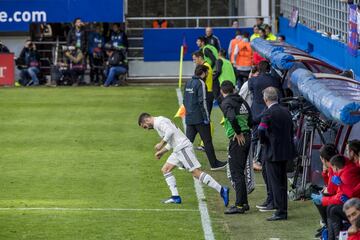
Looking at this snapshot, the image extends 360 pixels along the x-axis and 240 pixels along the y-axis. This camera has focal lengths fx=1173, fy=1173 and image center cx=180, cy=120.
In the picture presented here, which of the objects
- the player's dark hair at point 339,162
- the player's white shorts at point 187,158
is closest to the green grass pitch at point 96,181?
the player's white shorts at point 187,158

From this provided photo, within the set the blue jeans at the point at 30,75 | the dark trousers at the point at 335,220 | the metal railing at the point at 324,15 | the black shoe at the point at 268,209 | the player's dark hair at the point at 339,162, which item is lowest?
the black shoe at the point at 268,209

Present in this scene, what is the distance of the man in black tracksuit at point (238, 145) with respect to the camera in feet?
59.4

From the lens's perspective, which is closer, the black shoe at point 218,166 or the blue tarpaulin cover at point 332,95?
the blue tarpaulin cover at point 332,95

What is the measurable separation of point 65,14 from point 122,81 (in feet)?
9.44

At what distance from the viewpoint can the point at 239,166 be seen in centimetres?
1817

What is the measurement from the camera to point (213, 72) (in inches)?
1043

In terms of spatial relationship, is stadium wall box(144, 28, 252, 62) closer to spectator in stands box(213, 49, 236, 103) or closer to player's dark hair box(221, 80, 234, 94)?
spectator in stands box(213, 49, 236, 103)

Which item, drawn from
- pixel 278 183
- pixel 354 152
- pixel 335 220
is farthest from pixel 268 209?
pixel 335 220

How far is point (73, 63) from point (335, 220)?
79.4ft

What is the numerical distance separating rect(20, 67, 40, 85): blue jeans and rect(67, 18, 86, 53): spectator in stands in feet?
4.76

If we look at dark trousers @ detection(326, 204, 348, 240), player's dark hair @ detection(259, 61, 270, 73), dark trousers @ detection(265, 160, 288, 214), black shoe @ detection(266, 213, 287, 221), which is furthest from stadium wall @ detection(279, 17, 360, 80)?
dark trousers @ detection(326, 204, 348, 240)

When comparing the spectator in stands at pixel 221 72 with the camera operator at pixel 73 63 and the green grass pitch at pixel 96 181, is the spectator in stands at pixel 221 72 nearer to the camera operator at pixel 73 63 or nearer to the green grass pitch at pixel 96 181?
the green grass pitch at pixel 96 181

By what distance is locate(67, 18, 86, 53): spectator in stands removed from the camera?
38031 mm

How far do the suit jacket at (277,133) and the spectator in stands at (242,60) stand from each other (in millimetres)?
16204
